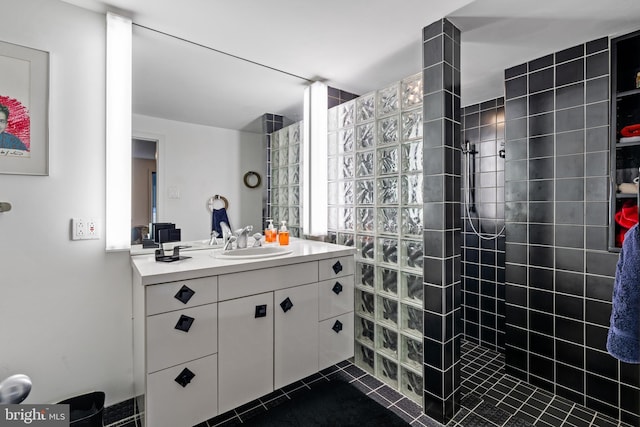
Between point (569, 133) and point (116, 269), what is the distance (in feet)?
9.09

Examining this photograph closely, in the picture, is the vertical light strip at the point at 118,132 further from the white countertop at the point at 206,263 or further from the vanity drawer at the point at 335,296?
the vanity drawer at the point at 335,296

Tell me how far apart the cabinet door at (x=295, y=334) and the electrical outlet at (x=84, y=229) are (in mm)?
982

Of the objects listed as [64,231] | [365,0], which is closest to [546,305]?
[365,0]

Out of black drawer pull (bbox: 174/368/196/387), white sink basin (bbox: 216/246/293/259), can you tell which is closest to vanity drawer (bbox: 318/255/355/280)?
white sink basin (bbox: 216/246/293/259)

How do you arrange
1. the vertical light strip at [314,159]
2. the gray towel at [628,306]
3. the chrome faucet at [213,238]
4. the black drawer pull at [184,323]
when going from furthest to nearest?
1. the vertical light strip at [314,159]
2. the chrome faucet at [213,238]
3. the black drawer pull at [184,323]
4. the gray towel at [628,306]

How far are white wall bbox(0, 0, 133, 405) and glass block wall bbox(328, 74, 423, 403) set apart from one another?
1478 mm

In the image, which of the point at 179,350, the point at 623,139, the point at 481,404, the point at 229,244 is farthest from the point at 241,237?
the point at 623,139

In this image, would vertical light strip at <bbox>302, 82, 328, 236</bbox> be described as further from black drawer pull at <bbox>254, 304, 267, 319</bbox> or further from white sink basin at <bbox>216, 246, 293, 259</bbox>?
black drawer pull at <bbox>254, 304, 267, 319</bbox>

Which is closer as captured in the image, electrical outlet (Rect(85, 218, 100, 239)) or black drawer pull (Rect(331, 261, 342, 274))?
electrical outlet (Rect(85, 218, 100, 239))

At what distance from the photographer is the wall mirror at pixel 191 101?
1689 mm

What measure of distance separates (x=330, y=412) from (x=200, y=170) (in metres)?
1.64

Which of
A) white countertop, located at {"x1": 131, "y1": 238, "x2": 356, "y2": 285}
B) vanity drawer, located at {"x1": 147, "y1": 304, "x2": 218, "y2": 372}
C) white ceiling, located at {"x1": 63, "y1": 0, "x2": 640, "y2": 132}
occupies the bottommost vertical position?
vanity drawer, located at {"x1": 147, "y1": 304, "x2": 218, "y2": 372}

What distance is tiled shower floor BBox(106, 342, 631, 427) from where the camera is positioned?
1661mm

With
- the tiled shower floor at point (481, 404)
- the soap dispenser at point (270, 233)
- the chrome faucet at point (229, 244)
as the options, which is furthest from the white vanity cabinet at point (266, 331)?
the soap dispenser at point (270, 233)
